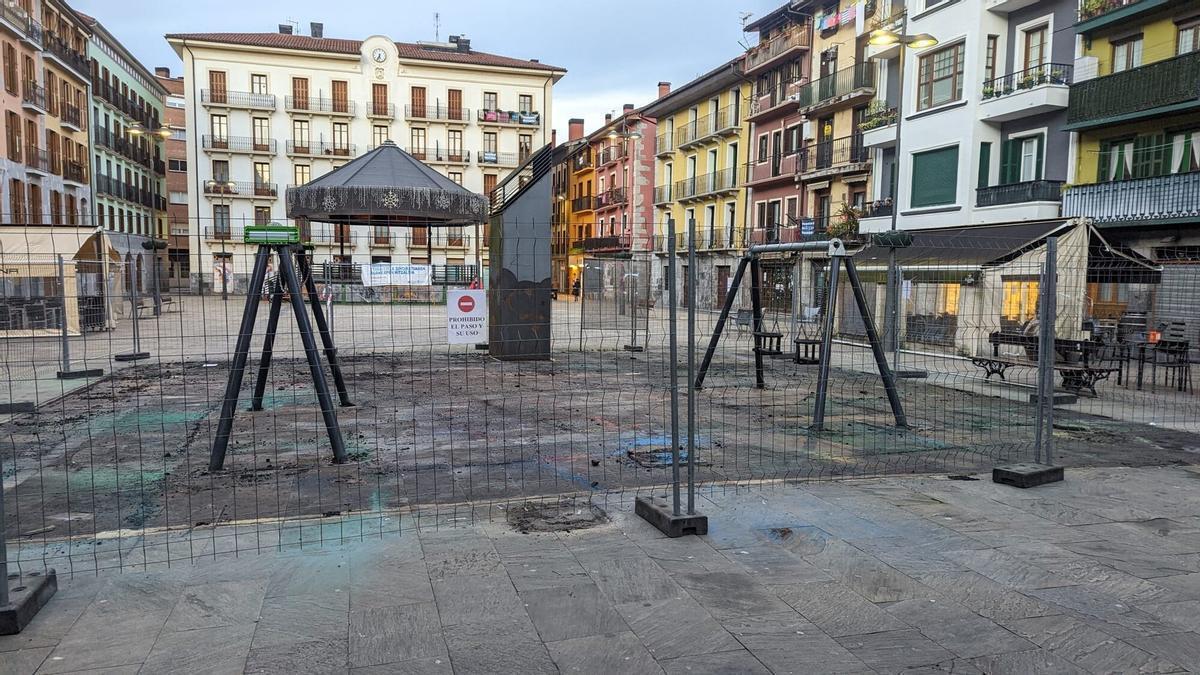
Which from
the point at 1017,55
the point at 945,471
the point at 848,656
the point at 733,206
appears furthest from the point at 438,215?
the point at 733,206

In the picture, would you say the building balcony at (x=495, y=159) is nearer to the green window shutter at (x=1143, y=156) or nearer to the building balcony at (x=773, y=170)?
the building balcony at (x=773, y=170)

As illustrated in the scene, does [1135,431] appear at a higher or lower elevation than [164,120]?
lower

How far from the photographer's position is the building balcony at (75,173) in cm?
3628

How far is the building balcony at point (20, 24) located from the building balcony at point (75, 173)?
5.59 m

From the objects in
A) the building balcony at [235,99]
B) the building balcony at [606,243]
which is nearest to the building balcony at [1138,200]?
the building balcony at [606,243]

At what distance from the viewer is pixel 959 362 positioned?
592 inches

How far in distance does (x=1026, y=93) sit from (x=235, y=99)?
148 feet

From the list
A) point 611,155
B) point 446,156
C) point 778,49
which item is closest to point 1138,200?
point 778,49

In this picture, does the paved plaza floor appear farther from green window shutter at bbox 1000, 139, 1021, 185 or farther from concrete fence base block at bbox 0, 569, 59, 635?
green window shutter at bbox 1000, 139, 1021, 185

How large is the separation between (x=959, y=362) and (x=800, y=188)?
1868 centimetres

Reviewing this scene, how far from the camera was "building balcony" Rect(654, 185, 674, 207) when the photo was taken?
146ft

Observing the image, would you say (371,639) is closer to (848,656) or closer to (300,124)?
(848,656)

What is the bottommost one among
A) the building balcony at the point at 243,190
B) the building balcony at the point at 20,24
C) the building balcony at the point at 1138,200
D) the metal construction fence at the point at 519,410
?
the metal construction fence at the point at 519,410

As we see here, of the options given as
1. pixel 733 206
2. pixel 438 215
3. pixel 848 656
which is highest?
pixel 733 206
